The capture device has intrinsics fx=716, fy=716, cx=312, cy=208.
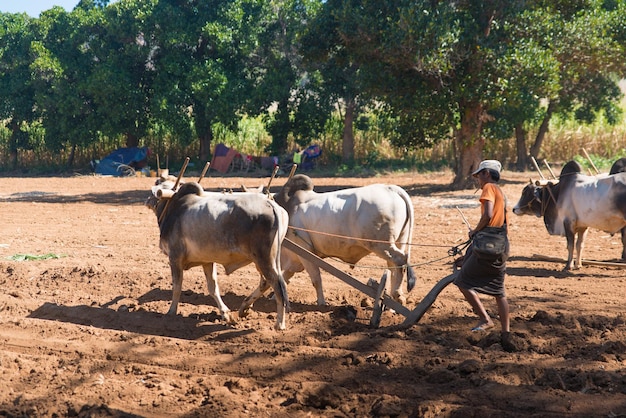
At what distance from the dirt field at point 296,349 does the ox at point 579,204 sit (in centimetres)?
60

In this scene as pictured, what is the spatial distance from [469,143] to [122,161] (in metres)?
17.4

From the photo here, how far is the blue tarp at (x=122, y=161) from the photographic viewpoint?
31.0 meters

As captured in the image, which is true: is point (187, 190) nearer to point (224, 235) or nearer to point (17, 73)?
point (224, 235)

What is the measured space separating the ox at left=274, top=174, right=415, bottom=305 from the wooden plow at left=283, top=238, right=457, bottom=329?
27 centimetres

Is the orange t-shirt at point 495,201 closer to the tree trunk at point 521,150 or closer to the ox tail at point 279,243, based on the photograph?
the ox tail at point 279,243

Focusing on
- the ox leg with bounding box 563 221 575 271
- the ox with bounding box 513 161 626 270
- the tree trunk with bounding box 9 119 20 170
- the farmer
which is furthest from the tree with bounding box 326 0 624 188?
the tree trunk with bounding box 9 119 20 170

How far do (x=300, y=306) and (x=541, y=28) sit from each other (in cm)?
1203

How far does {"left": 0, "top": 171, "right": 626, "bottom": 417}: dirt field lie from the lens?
518 centimetres

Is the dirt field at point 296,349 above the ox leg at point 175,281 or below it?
below

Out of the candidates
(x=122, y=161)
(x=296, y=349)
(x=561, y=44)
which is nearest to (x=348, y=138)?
(x=122, y=161)

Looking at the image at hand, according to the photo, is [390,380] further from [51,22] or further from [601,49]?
[51,22]

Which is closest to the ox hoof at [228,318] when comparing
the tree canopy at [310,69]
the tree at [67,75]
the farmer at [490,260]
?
the farmer at [490,260]

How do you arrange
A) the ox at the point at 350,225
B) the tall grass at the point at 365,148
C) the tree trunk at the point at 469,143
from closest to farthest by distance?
the ox at the point at 350,225 < the tree trunk at the point at 469,143 < the tall grass at the point at 365,148

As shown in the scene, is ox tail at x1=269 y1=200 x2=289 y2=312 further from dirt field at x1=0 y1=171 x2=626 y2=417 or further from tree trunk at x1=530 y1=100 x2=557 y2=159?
tree trunk at x1=530 y1=100 x2=557 y2=159
